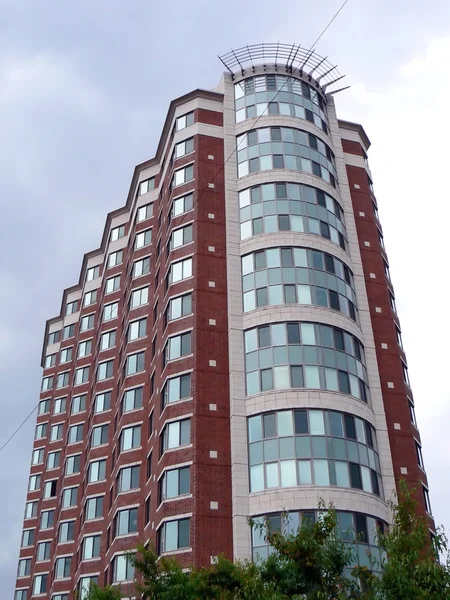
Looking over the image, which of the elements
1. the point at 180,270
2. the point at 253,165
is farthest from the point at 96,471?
the point at 253,165

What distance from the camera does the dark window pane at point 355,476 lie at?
38.3 meters

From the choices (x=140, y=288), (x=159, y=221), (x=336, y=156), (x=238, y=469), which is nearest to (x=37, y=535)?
(x=140, y=288)

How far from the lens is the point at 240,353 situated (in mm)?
42719

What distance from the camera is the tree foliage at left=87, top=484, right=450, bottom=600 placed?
63.5 feet

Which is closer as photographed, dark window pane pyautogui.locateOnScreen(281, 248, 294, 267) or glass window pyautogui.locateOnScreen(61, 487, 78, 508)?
dark window pane pyautogui.locateOnScreen(281, 248, 294, 267)

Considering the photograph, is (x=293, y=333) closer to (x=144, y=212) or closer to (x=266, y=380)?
(x=266, y=380)

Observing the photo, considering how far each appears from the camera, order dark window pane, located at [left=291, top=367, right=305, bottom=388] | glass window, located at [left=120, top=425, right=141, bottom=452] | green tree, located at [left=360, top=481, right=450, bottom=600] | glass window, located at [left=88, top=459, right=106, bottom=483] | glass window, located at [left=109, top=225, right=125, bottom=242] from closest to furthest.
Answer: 1. green tree, located at [left=360, top=481, right=450, bottom=600]
2. dark window pane, located at [left=291, top=367, right=305, bottom=388]
3. glass window, located at [left=120, top=425, right=141, bottom=452]
4. glass window, located at [left=88, top=459, right=106, bottom=483]
5. glass window, located at [left=109, top=225, right=125, bottom=242]

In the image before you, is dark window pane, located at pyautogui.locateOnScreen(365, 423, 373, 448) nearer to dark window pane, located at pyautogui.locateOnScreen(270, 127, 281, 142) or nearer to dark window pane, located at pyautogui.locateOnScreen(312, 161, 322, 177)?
dark window pane, located at pyautogui.locateOnScreen(312, 161, 322, 177)

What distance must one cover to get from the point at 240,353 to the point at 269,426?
495cm

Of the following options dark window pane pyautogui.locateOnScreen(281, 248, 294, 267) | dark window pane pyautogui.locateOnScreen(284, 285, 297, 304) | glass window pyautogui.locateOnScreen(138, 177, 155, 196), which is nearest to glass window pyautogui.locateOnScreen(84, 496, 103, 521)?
dark window pane pyautogui.locateOnScreen(284, 285, 297, 304)

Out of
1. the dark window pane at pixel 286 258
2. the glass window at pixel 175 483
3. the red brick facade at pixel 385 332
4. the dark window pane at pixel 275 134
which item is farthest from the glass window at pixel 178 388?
the dark window pane at pixel 275 134

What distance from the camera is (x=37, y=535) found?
6662 centimetres

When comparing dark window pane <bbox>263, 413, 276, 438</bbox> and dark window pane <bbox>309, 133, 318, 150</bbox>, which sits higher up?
dark window pane <bbox>309, 133, 318, 150</bbox>

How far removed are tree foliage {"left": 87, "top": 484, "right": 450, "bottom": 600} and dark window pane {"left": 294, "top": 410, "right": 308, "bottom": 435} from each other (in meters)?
14.6
